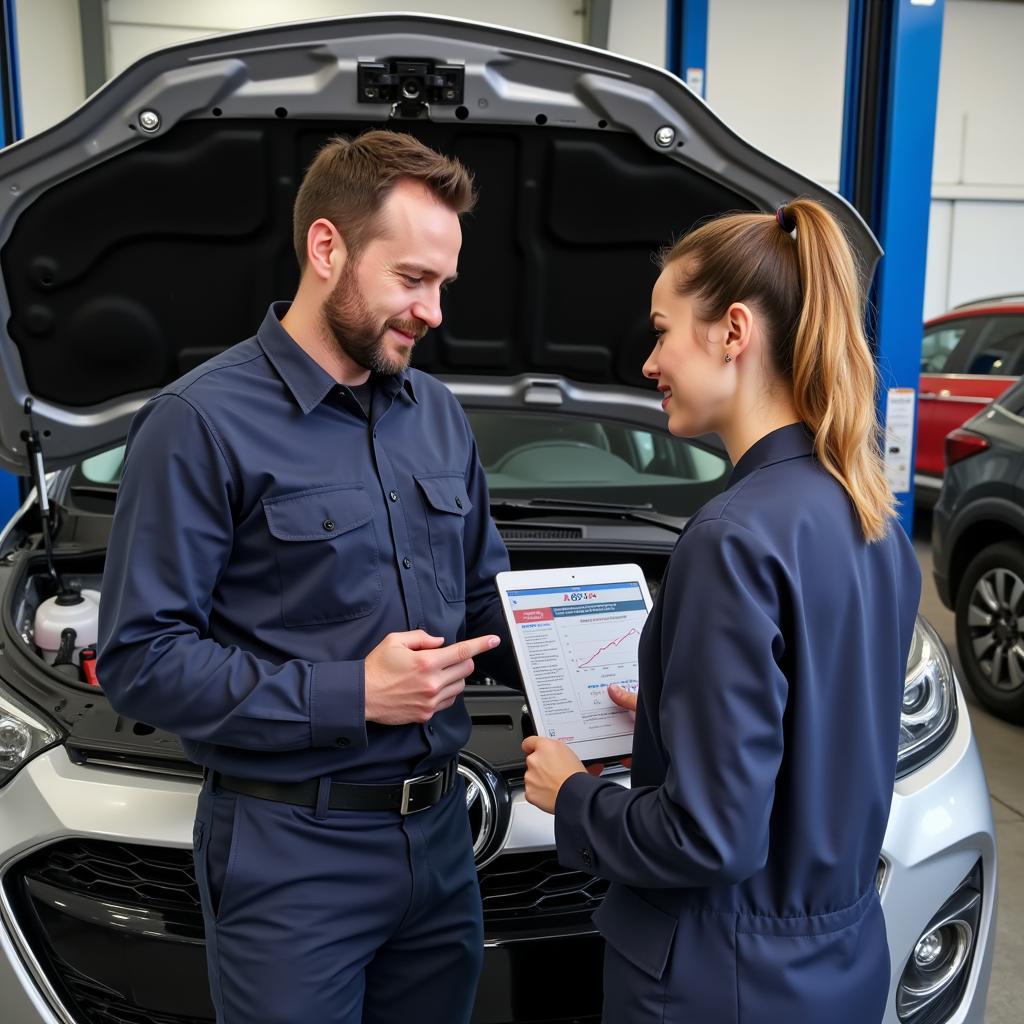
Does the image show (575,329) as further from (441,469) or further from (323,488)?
(323,488)

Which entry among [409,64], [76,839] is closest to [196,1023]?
[76,839]

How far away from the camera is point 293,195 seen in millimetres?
1918

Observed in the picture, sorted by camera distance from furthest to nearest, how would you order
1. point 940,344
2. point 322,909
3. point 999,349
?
point 940,344 → point 999,349 → point 322,909

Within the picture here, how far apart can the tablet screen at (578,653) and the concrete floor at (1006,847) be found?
4.71 feet

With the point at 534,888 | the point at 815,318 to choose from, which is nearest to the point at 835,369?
the point at 815,318

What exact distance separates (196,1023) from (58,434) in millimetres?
1083

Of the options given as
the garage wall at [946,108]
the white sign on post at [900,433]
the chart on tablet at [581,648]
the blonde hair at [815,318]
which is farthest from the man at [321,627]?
the garage wall at [946,108]

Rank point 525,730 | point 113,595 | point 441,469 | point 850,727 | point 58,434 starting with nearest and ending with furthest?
point 850,727 → point 113,595 → point 441,469 → point 525,730 → point 58,434

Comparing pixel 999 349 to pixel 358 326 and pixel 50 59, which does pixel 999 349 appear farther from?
pixel 50 59

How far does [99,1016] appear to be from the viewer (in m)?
1.48

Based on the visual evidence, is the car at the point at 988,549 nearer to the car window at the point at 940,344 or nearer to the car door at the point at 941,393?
the car door at the point at 941,393

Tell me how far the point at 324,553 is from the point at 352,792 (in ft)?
0.94

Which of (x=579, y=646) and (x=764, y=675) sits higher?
(x=764, y=675)

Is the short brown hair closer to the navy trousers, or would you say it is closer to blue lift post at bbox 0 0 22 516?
the navy trousers
